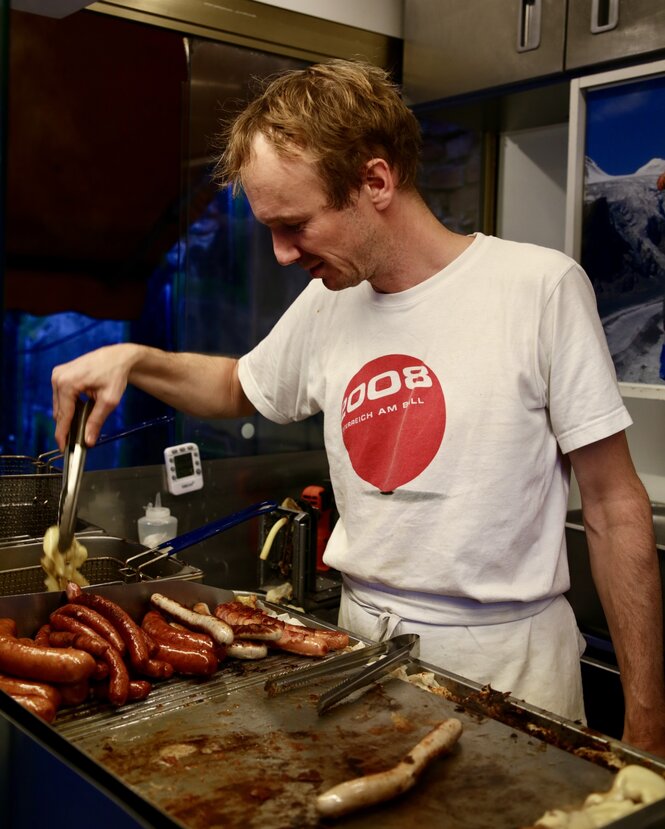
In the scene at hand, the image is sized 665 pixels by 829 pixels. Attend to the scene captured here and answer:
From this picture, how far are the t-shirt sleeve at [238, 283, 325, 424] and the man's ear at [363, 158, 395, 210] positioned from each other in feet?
1.11

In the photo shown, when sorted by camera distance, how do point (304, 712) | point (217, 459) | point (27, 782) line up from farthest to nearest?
point (217, 459), point (304, 712), point (27, 782)

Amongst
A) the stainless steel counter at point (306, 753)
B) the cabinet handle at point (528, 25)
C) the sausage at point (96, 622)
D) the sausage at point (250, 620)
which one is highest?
the cabinet handle at point (528, 25)

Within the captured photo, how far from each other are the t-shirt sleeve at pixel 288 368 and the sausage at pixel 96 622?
678mm

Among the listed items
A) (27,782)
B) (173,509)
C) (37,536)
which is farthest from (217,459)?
(27,782)

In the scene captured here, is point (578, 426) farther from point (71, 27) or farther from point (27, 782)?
point (71, 27)

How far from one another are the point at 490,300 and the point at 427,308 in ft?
0.42

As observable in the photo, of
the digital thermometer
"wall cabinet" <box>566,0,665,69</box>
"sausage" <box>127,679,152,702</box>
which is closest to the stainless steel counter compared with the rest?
"sausage" <box>127,679,152,702</box>

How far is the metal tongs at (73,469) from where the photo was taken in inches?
68.1

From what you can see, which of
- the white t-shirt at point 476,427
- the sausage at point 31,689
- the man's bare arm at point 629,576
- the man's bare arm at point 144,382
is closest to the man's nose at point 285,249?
the white t-shirt at point 476,427

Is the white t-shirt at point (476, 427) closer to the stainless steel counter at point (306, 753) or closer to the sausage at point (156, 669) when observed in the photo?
the stainless steel counter at point (306, 753)

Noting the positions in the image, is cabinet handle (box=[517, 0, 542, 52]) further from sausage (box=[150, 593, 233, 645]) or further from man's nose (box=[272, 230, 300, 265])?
A: sausage (box=[150, 593, 233, 645])

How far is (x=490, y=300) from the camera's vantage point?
1729mm

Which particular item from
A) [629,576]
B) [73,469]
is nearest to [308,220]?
[73,469]

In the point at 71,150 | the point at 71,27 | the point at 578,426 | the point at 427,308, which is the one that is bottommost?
the point at 578,426
